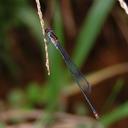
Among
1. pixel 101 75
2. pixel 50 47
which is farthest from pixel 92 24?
pixel 101 75

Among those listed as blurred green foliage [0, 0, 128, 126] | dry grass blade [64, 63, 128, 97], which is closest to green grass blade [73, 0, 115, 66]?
blurred green foliage [0, 0, 128, 126]

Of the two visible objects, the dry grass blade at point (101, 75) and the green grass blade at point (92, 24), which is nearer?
the green grass blade at point (92, 24)

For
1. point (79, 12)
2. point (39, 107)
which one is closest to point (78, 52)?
point (39, 107)

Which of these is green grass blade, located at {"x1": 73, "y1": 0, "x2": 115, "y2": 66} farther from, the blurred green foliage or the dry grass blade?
the dry grass blade

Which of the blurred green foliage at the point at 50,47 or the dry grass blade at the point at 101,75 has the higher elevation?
the blurred green foliage at the point at 50,47

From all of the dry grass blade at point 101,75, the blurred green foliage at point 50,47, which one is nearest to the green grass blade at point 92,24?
the blurred green foliage at point 50,47

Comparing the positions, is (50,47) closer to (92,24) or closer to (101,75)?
(92,24)

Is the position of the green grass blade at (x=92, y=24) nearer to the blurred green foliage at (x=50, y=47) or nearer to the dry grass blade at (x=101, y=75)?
the blurred green foliage at (x=50, y=47)

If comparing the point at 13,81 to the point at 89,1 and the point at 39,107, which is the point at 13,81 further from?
the point at 89,1
